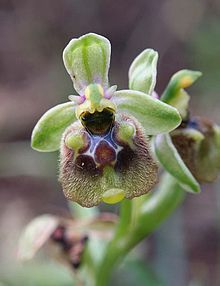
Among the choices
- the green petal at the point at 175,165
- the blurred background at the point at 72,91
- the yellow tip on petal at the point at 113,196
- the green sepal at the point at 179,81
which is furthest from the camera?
the blurred background at the point at 72,91

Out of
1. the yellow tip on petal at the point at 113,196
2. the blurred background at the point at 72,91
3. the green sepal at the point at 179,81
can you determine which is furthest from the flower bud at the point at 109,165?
the blurred background at the point at 72,91

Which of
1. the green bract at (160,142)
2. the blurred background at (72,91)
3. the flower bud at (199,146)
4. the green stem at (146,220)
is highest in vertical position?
the green bract at (160,142)

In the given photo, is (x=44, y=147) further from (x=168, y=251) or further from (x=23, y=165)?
(x=23, y=165)

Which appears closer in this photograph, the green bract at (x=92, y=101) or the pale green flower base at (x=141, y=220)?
the green bract at (x=92, y=101)

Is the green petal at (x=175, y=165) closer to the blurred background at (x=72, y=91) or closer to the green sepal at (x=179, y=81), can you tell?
the green sepal at (x=179, y=81)

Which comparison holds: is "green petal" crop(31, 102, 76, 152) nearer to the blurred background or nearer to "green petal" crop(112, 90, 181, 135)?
"green petal" crop(112, 90, 181, 135)

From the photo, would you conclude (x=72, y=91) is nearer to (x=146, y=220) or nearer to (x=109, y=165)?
(x=146, y=220)

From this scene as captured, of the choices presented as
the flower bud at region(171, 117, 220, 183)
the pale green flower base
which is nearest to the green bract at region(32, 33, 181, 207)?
the flower bud at region(171, 117, 220, 183)
